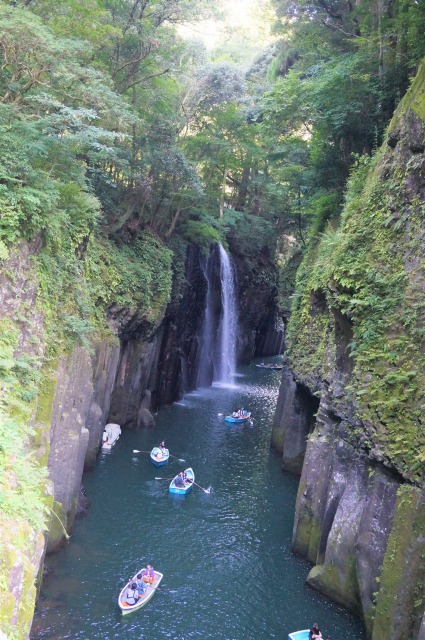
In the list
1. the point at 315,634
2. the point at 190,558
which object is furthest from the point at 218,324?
the point at 315,634

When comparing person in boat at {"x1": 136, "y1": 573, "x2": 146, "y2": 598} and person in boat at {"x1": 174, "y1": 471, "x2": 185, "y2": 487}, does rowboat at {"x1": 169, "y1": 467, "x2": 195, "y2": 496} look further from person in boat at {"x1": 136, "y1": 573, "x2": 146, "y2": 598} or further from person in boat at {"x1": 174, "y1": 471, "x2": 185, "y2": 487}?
person in boat at {"x1": 136, "y1": 573, "x2": 146, "y2": 598}

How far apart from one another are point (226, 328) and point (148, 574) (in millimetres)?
31794

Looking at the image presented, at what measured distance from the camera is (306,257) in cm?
2383

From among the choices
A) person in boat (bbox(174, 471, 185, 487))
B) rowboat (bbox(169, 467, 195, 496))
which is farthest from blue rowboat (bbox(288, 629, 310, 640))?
person in boat (bbox(174, 471, 185, 487))

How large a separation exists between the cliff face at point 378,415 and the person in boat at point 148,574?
449 cm

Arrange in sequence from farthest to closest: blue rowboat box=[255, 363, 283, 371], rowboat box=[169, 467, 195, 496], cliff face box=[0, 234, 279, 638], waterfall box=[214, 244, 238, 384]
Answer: blue rowboat box=[255, 363, 283, 371]
waterfall box=[214, 244, 238, 384]
rowboat box=[169, 467, 195, 496]
cliff face box=[0, 234, 279, 638]

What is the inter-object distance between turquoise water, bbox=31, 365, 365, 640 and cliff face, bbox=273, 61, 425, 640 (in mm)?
1212

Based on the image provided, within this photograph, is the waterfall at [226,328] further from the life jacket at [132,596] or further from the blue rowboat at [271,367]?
the life jacket at [132,596]

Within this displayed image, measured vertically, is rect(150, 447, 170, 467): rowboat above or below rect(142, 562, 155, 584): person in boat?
above

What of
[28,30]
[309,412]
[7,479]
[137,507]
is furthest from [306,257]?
[7,479]

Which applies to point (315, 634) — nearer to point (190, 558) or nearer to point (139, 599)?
point (139, 599)

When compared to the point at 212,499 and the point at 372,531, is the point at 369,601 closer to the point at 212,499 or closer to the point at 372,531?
the point at 372,531

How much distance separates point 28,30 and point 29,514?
39.0 feet

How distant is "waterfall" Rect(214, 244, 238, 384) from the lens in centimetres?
4169
